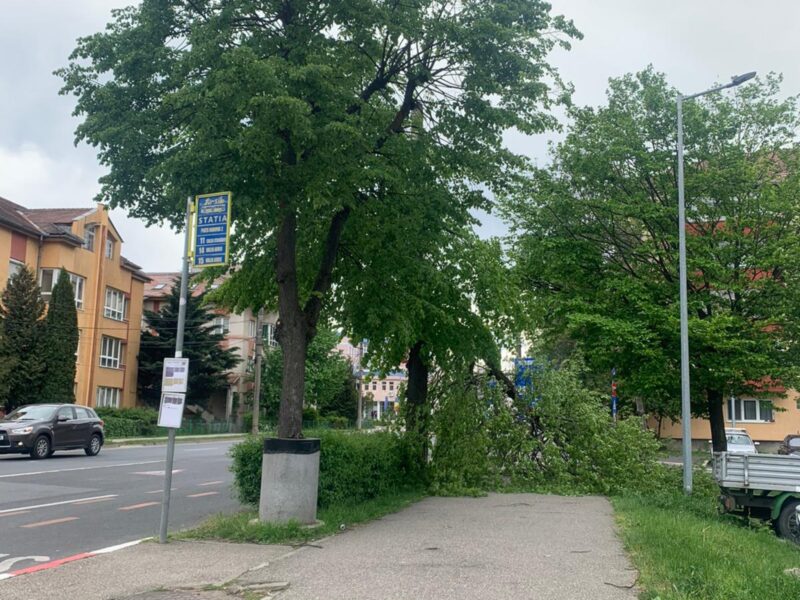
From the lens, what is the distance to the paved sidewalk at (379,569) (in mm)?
6684

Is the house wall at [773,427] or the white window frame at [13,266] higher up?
the white window frame at [13,266]

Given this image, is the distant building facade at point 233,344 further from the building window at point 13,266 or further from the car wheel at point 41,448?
the car wheel at point 41,448

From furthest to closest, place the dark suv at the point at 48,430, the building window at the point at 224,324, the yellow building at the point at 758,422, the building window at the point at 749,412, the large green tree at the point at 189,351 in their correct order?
the building window at the point at 224,324 → the large green tree at the point at 189,351 → the building window at the point at 749,412 → the yellow building at the point at 758,422 → the dark suv at the point at 48,430

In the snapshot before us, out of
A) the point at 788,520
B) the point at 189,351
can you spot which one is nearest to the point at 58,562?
the point at 788,520

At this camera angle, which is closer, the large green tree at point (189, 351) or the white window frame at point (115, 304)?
the white window frame at point (115, 304)

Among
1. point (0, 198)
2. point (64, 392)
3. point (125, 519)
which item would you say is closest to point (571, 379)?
point (125, 519)

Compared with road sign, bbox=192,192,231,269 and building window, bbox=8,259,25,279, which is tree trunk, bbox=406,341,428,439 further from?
building window, bbox=8,259,25,279

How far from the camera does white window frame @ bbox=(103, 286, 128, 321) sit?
45969mm

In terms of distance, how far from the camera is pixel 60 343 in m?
36.2

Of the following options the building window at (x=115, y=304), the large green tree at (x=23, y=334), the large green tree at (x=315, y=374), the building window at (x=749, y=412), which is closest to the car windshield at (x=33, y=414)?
the large green tree at (x=23, y=334)

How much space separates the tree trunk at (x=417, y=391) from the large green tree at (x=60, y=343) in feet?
83.6

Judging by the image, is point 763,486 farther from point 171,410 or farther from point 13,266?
point 13,266

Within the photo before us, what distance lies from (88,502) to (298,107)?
29.3 feet

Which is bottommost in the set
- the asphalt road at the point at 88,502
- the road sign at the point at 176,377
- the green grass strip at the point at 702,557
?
the asphalt road at the point at 88,502
